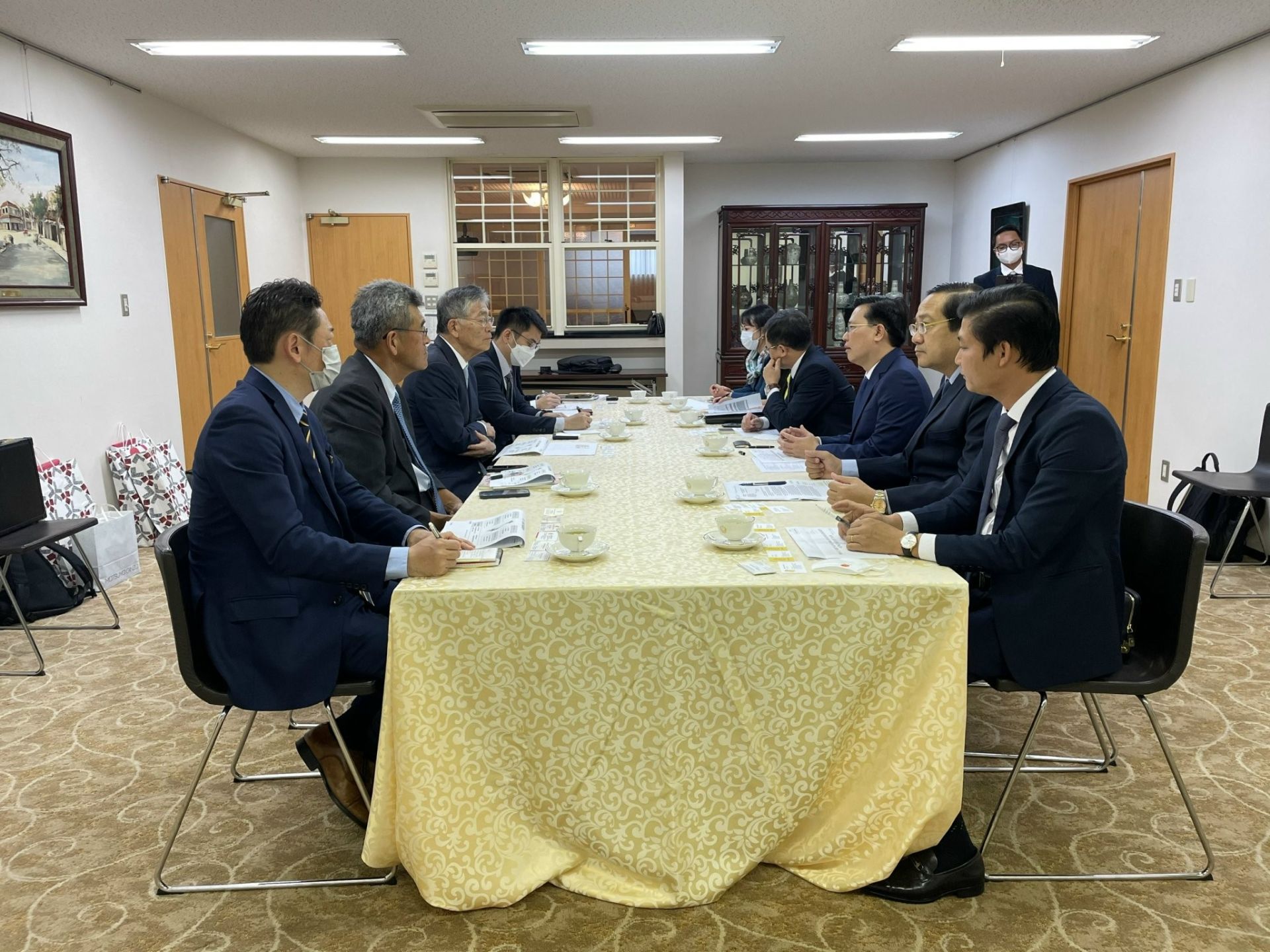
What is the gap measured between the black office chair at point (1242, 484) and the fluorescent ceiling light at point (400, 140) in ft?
18.0

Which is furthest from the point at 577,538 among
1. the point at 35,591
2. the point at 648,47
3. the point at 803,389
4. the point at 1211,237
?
the point at 1211,237

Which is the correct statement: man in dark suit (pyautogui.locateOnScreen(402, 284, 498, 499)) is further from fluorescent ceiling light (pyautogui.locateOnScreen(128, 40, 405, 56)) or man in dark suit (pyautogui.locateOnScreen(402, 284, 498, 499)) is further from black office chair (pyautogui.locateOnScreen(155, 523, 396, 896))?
black office chair (pyautogui.locateOnScreen(155, 523, 396, 896))

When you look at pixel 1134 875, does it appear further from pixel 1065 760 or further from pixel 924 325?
pixel 924 325

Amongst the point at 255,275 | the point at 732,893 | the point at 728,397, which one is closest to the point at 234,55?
the point at 255,275

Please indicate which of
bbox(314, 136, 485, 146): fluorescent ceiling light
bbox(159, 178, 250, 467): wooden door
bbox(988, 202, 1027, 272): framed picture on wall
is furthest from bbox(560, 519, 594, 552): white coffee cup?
bbox(988, 202, 1027, 272): framed picture on wall

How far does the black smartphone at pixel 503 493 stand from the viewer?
8.76 ft

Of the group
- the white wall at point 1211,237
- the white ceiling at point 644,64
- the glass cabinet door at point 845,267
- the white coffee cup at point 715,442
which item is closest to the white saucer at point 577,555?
the white coffee cup at point 715,442

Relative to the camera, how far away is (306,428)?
7.18ft

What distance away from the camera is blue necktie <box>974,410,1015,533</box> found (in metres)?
2.14

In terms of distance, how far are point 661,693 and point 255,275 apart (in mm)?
6572

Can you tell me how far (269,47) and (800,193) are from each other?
5.54 meters

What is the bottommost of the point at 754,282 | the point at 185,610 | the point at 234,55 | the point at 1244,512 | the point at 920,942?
the point at 920,942

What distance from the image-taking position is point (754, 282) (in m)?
8.80

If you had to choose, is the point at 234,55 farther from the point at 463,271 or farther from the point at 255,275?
the point at 463,271
